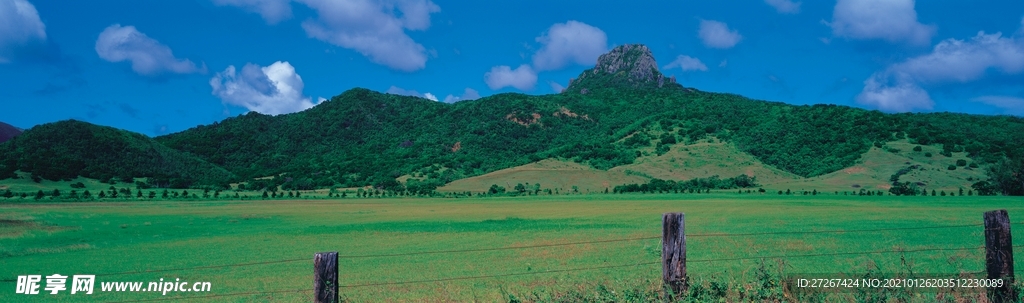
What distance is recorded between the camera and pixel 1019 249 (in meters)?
18.8

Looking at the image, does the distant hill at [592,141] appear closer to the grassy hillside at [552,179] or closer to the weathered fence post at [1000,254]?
the grassy hillside at [552,179]

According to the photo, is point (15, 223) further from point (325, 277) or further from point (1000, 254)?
point (1000, 254)

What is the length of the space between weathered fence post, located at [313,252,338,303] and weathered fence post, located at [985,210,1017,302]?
8.55 metres

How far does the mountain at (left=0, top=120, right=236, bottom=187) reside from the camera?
10988 cm

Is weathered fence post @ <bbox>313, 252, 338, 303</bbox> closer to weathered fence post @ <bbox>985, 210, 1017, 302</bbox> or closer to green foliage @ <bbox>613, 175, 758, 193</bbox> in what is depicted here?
weathered fence post @ <bbox>985, 210, 1017, 302</bbox>

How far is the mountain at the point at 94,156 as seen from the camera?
360 ft

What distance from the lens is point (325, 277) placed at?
6996mm

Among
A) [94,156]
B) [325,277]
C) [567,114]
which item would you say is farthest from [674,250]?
[567,114]

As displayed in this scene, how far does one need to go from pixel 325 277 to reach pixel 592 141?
149 m

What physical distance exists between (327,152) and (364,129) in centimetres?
1660

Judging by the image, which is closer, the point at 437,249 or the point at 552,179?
the point at 437,249

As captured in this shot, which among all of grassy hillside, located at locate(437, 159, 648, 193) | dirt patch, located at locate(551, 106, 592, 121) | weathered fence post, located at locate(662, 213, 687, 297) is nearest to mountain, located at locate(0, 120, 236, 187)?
grassy hillside, located at locate(437, 159, 648, 193)

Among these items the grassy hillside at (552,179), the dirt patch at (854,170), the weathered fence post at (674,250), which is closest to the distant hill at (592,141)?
the dirt patch at (854,170)

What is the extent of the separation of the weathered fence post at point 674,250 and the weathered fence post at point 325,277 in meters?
4.16
